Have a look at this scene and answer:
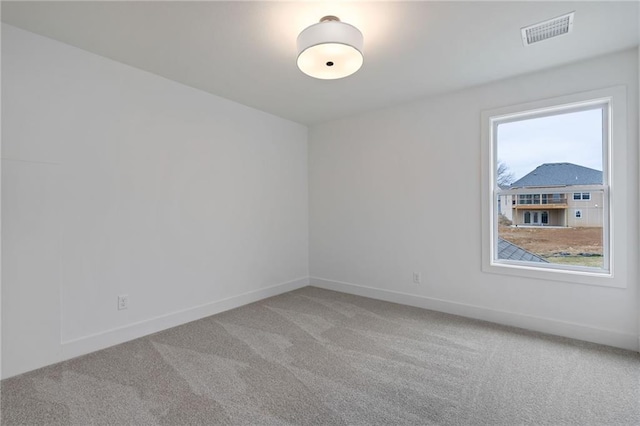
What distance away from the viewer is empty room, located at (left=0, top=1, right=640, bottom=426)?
2088 mm

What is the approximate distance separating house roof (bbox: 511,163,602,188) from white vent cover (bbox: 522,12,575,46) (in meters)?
1.28

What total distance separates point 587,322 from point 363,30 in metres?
3.32

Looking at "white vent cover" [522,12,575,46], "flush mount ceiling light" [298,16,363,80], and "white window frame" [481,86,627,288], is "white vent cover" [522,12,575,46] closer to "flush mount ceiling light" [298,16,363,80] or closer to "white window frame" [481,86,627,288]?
"white window frame" [481,86,627,288]

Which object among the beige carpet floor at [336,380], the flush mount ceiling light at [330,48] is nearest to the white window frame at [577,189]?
the beige carpet floor at [336,380]

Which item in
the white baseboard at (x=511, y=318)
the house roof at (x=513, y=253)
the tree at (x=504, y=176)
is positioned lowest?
the white baseboard at (x=511, y=318)

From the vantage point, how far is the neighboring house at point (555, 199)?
292 cm

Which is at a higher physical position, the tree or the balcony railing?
the tree

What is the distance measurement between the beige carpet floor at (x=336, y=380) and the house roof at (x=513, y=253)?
768 millimetres

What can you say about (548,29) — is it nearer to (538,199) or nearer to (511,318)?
(538,199)

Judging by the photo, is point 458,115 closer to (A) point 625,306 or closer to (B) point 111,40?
(A) point 625,306

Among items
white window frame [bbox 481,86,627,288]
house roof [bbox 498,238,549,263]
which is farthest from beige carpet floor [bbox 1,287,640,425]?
house roof [bbox 498,238,549,263]

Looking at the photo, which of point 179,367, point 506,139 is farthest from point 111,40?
point 506,139

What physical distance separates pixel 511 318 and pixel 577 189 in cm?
146

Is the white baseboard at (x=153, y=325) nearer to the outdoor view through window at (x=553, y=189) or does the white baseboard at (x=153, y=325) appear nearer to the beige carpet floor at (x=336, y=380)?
the beige carpet floor at (x=336, y=380)
